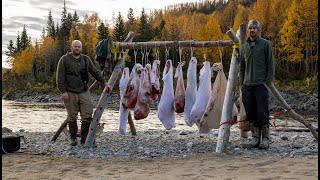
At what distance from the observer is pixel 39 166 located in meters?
6.39

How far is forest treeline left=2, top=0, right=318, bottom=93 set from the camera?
41.0m

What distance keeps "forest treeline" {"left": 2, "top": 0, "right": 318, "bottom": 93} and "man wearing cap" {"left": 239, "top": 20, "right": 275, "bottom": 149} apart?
39.4 inches

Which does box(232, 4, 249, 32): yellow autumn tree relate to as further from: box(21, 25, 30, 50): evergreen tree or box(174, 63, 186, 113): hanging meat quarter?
box(21, 25, 30, 50): evergreen tree

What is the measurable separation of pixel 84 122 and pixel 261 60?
3.50 metres

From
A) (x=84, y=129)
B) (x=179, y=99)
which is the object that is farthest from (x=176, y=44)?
(x=84, y=129)

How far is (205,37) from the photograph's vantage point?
165 feet

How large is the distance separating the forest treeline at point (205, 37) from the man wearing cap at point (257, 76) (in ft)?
3.29

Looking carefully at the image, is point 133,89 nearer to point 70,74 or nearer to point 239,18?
point 70,74

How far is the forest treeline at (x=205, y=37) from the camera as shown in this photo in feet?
134

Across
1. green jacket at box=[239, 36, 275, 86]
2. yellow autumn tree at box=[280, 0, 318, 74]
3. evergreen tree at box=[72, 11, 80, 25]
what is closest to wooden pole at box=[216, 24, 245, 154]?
green jacket at box=[239, 36, 275, 86]

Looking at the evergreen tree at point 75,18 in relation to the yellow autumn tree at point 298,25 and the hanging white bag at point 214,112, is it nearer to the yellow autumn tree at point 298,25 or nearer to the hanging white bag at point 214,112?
the yellow autumn tree at point 298,25

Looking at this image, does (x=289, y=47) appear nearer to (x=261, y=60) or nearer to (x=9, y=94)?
(x=261, y=60)

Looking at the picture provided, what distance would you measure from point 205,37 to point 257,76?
43.9 meters

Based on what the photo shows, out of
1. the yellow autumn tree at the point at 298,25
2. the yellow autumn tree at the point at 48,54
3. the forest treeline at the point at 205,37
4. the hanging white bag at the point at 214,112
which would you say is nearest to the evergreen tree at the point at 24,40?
the forest treeline at the point at 205,37
